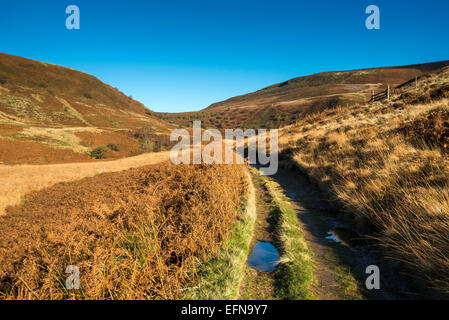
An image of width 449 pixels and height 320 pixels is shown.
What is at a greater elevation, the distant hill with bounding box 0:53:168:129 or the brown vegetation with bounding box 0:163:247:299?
the distant hill with bounding box 0:53:168:129

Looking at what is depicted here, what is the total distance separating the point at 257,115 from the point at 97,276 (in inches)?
2847

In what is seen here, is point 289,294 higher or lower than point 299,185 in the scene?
lower

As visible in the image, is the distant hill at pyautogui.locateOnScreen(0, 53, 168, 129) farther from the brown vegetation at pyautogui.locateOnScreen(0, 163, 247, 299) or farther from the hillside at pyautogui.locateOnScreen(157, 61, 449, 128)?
the brown vegetation at pyautogui.locateOnScreen(0, 163, 247, 299)

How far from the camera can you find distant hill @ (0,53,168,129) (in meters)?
35.4

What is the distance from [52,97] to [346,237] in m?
59.3

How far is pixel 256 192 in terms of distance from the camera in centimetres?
939

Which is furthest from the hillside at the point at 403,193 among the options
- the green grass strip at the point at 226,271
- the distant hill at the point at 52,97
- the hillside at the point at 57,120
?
the distant hill at the point at 52,97

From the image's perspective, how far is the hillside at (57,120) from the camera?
71.4ft

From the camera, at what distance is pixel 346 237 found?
5.08 m

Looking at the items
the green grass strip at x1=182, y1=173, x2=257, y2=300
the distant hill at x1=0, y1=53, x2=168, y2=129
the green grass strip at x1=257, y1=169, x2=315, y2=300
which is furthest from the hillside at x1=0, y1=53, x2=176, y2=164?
the green grass strip at x1=257, y1=169, x2=315, y2=300
